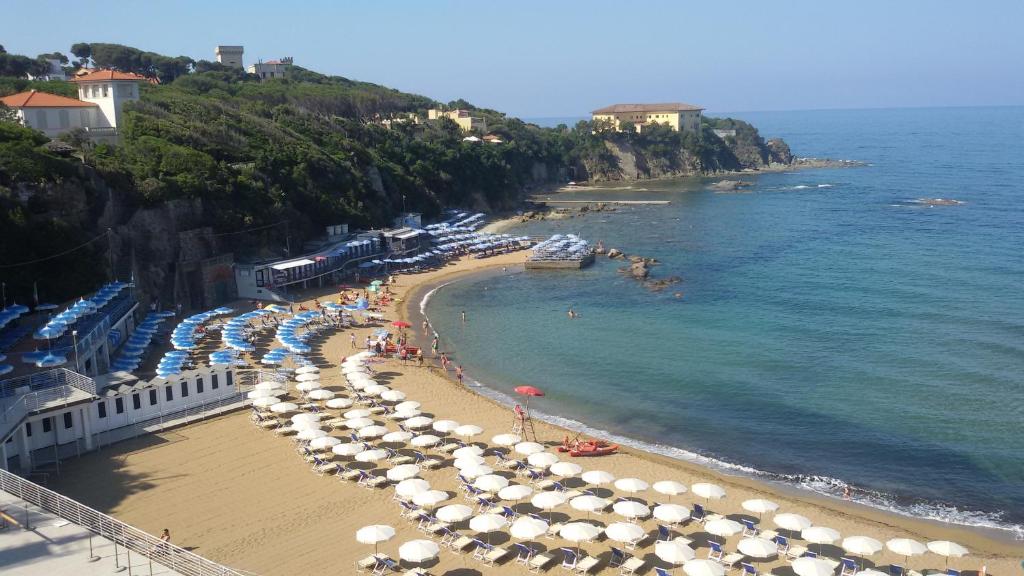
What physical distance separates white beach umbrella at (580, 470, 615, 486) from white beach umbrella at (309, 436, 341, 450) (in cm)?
728

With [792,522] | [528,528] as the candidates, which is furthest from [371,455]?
[792,522]

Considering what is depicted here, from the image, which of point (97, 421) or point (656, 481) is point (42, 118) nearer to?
point (97, 421)

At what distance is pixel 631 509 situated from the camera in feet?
59.8

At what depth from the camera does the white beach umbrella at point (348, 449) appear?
21.7 meters

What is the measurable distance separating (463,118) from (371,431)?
312ft

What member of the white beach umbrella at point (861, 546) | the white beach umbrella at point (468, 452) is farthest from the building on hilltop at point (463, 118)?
the white beach umbrella at point (861, 546)

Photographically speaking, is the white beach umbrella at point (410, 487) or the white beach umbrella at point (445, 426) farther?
the white beach umbrella at point (445, 426)

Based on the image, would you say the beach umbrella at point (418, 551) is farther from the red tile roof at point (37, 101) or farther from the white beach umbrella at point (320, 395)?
the red tile roof at point (37, 101)

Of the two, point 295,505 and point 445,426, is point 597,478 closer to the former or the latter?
point 445,426

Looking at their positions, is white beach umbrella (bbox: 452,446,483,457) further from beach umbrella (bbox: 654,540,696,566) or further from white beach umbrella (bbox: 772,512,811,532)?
white beach umbrella (bbox: 772,512,811,532)

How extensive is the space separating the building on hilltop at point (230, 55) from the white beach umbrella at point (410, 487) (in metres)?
124

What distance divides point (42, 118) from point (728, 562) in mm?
45845

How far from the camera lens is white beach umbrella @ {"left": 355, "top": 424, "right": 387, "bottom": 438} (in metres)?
22.9

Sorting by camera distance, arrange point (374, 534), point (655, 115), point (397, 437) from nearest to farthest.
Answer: point (374, 534), point (397, 437), point (655, 115)
